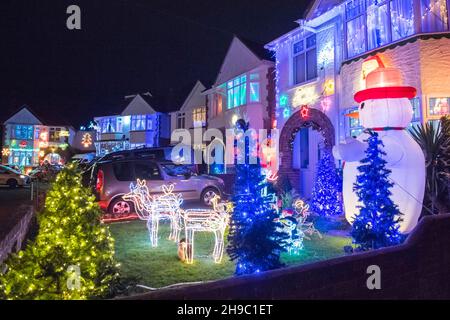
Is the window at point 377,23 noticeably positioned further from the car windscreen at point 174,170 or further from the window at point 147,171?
the window at point 147,171

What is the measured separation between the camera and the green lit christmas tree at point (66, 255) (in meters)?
3.08

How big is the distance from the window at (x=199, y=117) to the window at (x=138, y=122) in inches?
352

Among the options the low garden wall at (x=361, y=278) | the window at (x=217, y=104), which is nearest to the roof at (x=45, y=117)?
the window at (x=217, y=104)

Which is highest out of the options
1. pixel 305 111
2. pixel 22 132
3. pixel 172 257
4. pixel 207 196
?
pixel 22 132

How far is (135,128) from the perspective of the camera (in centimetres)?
3831

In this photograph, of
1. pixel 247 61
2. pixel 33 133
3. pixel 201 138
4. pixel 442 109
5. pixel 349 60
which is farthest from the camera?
pixel 33 133

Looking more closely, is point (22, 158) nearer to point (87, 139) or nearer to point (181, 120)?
point (87, 139)

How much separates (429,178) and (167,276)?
568cm

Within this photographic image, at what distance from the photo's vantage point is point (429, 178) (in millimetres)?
7250

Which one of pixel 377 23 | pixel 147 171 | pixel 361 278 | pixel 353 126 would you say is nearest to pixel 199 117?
pixel 147 171

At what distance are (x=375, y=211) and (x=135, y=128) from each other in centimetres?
3542

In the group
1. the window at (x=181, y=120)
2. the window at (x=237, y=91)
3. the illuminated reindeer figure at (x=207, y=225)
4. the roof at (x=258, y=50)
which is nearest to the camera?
the illuminated reindeer figure at (x=207, y=225)
